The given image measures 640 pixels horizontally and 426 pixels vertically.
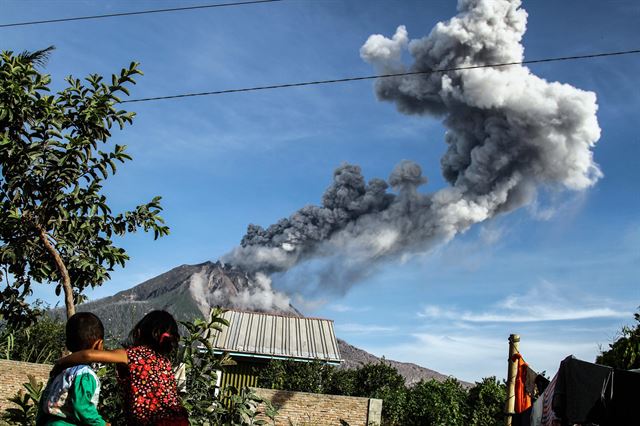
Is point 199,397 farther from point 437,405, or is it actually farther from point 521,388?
point 437,405

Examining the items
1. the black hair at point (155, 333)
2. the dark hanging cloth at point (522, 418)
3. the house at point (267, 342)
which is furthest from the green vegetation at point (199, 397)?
the house at point (267, 342)

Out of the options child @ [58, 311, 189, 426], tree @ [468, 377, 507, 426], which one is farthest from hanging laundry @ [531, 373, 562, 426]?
tree @ [468, 377, 507, 426]

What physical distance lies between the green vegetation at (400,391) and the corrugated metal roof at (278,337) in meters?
0.88

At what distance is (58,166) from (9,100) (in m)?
1.16

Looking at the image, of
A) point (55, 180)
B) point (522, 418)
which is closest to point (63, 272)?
point (55, 180)

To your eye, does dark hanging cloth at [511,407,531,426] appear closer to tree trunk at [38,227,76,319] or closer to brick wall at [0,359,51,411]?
tree trunk at [38,227,76,319]

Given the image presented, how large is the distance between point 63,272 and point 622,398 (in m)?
7.30

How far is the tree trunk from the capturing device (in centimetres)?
834

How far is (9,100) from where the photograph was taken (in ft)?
28.5

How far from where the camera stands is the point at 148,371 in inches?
158

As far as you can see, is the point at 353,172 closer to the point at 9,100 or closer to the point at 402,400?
the point at 402,400

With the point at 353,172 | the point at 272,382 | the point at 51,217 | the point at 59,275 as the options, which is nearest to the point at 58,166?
the point at 51,217

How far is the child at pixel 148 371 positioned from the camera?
13.0 feet

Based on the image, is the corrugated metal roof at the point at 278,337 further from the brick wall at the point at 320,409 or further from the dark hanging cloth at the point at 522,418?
the dark hanging cloth at the point at 522,418
